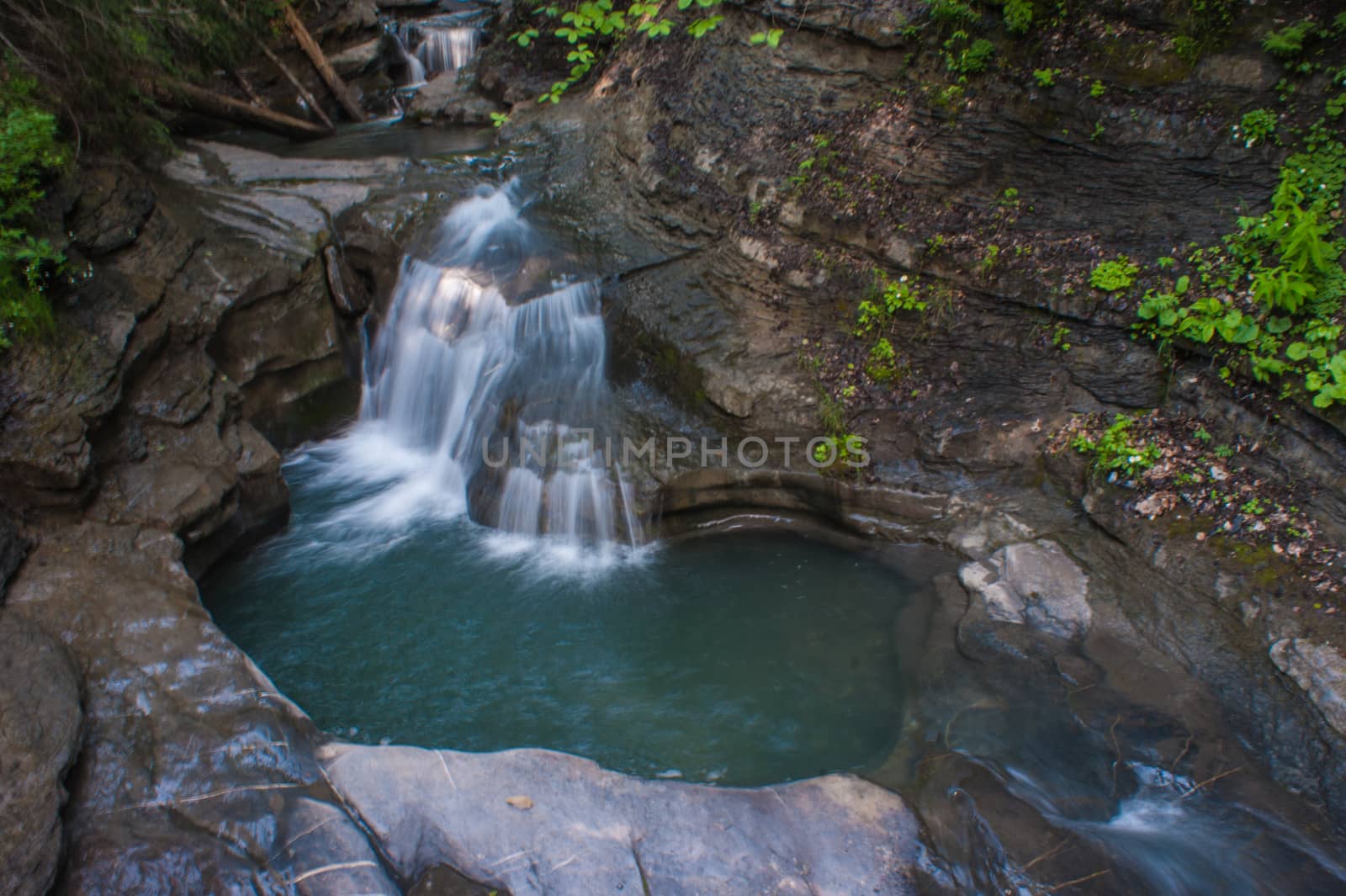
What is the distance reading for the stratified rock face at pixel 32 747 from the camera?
304cm

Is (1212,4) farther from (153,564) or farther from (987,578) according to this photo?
(153,564)

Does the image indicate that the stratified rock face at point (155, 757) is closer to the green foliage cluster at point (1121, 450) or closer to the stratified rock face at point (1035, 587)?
the stratified rock face at point (1035, 587)

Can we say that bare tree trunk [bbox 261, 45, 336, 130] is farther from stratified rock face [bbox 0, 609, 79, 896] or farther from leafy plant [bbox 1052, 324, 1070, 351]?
leafy plant [bbox 1052, 324, 1070, 351]

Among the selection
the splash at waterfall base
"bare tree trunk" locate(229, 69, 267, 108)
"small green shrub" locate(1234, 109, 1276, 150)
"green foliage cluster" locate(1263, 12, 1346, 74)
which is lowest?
the splash at waterfall base

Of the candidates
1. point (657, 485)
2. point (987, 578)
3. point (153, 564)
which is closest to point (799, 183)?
point (657, 485)

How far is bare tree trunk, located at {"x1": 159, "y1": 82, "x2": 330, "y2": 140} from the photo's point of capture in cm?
863

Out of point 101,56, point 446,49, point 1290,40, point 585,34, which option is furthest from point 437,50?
point 1290,40

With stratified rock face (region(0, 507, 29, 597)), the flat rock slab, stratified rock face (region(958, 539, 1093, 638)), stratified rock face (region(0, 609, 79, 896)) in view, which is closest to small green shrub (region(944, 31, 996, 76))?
stratified rock face (region(958, 539, 1093, 638))

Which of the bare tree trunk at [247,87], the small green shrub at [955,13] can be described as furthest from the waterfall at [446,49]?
the small green shrub at [955,13]

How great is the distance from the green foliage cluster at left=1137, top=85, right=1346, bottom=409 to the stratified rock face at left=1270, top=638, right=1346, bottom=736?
4.97 ft

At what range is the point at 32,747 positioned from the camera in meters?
3.44

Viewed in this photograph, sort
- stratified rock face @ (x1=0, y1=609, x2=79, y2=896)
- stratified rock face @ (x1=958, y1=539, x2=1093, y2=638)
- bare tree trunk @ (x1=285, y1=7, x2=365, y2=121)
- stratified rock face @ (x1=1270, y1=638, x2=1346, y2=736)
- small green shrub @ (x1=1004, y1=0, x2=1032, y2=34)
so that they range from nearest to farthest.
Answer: stratified rock face @ (x1=0, y1=609, x2=79, y2=896) → stratified rock face @ (x1=1270, y1=638, x2=1346, y2=736) → stratified rock face @ (x1=958, y1=539, x2=1093, y2=638) → small green shrub @ (x1=1004, y1=0, x2=1032, y2=34) → bare tree trunk @ (x1=285, y1=7, x2=365, y2=121)

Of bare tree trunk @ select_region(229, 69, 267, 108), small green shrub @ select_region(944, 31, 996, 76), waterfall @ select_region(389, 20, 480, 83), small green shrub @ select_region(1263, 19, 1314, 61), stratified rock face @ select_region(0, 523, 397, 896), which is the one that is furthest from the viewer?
waterfall @ select_region(389, 20, 480, 83)

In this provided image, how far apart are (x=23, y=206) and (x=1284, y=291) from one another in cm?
847
